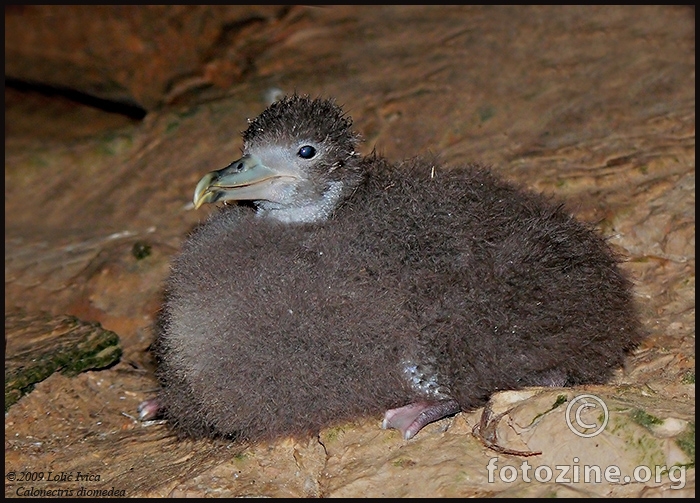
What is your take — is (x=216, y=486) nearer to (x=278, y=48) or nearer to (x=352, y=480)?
(x=352, y=480)

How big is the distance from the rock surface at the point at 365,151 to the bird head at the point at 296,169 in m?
0.95

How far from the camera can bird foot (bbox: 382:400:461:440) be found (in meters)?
3.69

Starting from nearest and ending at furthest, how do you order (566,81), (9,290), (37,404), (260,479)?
(260,479)
(37,404)
(9,290)
(566,81)

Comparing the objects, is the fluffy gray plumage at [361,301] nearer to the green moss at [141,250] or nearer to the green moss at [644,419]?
the green moss at [644,419]

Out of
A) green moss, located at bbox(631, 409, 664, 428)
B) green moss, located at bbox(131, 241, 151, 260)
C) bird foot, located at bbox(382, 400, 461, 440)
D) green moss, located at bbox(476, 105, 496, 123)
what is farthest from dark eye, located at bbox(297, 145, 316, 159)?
green moss, located at bbox(476, 105, 496, 123)

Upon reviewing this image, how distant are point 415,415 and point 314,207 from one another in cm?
96

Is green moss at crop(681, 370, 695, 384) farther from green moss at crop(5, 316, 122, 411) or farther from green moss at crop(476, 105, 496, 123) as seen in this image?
green moss at crop(5, 316, 122, 411)

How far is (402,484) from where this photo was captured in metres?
3.46

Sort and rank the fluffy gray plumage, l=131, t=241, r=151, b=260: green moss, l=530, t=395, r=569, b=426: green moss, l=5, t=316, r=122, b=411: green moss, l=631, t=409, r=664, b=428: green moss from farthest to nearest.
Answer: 1. l=131, t=241, r=151, b=260: green moss
2. l=5, t=316, r=122, b=411: green moss
3. the fluffy gray plumage
4. l=530, t=395, r=569, b=426: green moss
5. l=631, t=409, r=664, b=428: green moss

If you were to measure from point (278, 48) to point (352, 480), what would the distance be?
5098 millimetres

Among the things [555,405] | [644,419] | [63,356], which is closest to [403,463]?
[555,405]

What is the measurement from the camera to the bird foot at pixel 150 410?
454 cm

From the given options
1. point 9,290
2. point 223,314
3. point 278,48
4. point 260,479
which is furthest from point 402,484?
point 278,48

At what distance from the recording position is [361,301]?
12.0 ft
